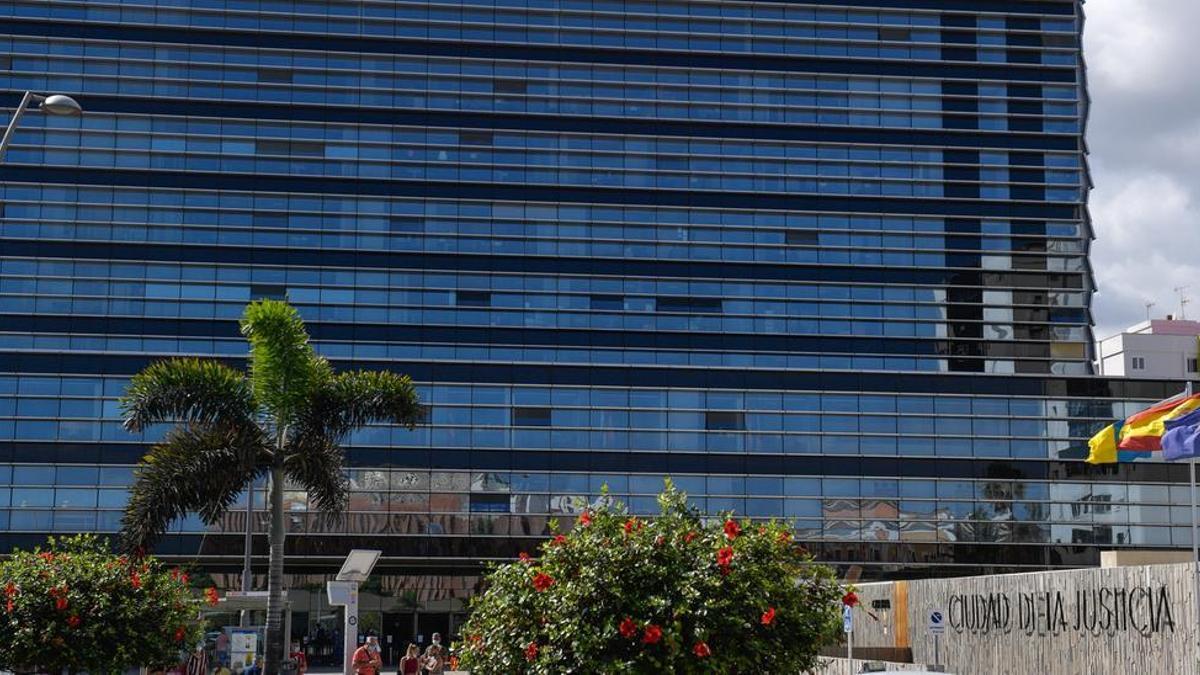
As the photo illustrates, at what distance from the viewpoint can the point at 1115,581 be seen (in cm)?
2450

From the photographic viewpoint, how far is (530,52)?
2785 inches

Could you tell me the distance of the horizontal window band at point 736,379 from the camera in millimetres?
65125

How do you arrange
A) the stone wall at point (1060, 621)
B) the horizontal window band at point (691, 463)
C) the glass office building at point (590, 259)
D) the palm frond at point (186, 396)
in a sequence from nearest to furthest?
the stone wall at point (1060, 621) → the palm frond at point (186, 396) → the horizontal window band at point (691, 463) → the glass office building at point (590, 259)

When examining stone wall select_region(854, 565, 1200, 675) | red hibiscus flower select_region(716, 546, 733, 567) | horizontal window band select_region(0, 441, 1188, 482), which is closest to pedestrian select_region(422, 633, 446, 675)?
stone wall select_region(854, 565, 1200, 675)

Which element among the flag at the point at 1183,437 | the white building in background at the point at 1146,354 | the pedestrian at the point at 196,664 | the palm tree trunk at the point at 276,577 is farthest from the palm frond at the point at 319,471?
the white building in background at the point at 1146,354

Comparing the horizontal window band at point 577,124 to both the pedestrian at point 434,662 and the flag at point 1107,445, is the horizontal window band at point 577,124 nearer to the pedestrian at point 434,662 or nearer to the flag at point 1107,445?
the pedestrian at point 434,662

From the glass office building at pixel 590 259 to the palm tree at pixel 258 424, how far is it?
29951 millimetres

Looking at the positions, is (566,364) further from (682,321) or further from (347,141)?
(347,141)

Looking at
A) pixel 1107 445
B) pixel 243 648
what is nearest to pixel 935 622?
pixel 1107 445

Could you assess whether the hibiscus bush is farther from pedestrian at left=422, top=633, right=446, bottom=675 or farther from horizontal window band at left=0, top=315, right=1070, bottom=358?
horizontal window band at left=0, top=315, right=1070, bottom=358

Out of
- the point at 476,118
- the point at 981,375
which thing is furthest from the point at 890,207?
the point at 476,118

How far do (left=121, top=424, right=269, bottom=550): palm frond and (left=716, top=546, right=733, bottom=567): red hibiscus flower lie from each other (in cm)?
1810

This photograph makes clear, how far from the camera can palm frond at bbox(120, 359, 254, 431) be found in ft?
105

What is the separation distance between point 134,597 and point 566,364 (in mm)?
42175
